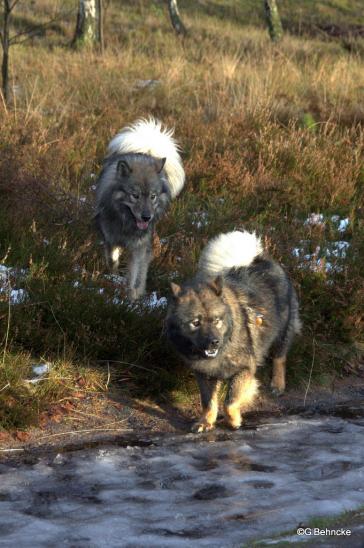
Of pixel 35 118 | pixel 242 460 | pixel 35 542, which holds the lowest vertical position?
pixel 242 460

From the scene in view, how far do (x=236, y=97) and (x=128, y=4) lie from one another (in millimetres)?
19958

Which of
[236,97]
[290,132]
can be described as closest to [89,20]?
[236,97]

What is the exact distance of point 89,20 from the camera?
17.5 metres

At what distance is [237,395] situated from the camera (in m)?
5.75

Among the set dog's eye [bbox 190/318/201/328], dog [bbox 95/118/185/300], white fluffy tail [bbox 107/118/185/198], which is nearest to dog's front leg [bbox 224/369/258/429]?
dog's eye [bbox 190/318/201/328]

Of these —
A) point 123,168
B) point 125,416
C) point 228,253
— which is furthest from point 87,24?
point 125,416

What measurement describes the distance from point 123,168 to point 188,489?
3.84 meters

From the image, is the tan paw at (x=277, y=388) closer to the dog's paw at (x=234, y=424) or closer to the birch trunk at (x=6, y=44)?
the dog's paw at (x=234, y=424)

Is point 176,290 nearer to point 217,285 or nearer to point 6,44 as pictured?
point 217,285

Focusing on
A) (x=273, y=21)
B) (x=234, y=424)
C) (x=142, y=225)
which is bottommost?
(x=234, y=424)

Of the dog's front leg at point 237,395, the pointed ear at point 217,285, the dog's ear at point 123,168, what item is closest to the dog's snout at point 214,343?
the pointed ear at point 217,285

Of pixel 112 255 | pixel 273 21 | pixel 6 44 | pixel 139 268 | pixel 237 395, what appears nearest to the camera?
pixel 237 395

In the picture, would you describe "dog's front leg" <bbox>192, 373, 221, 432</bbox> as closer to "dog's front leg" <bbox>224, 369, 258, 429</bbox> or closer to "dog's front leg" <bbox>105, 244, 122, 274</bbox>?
"dog's front leg" <bbox>224, 369, 258, 429</bbox>

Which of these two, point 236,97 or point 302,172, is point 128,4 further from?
point 302,172
